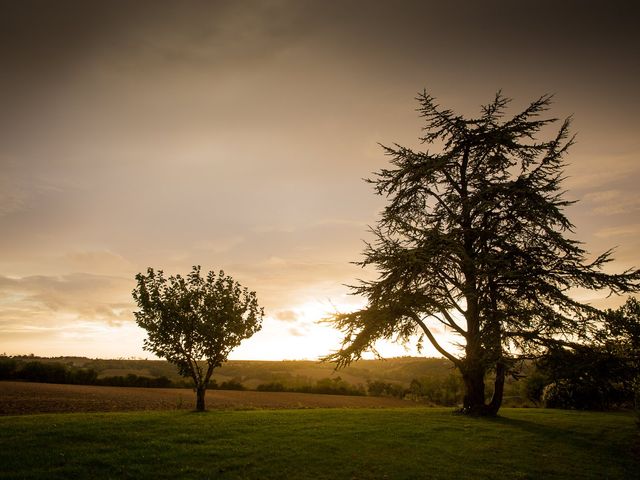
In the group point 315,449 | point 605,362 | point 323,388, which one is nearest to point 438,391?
point 323,388

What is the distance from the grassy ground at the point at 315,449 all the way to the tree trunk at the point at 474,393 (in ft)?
4.61

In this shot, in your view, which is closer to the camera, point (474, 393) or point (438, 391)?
point (474, 393)

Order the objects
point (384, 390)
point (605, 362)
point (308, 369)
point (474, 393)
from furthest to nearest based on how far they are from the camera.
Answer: point (308, 369)
point (384, 390)
point (474, 393)
point (605, 362)

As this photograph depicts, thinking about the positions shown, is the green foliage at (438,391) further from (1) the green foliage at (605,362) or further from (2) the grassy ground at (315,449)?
(1) the green foliage at (605,362)

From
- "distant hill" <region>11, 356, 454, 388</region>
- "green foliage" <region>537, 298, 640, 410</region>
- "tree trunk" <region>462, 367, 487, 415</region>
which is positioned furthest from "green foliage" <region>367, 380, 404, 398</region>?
"green foliage" <region>537, 298, 640, 410</region>

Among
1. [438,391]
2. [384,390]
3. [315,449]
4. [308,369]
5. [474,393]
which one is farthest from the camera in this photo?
[308,369]

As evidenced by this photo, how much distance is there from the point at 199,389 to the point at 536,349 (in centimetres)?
1994

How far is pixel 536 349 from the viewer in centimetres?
1559

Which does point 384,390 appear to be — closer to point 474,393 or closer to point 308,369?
point 474,393

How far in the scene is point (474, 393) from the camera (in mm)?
20031

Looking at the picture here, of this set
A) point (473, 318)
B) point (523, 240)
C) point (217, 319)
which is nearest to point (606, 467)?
point (473, 318)

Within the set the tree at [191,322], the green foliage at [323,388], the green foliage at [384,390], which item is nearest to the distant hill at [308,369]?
the green foliage at [323,388]

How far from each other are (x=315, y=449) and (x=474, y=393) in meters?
11.0

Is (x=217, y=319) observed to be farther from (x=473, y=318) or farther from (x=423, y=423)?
(x=473, y=318)
